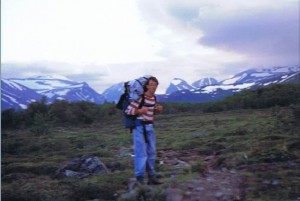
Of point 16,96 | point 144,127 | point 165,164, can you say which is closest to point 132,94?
point 144,127

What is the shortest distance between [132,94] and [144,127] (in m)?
0.59

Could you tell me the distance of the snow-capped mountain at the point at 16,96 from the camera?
2804 cm

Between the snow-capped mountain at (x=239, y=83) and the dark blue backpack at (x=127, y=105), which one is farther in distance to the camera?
the snow-capped mountain at (x=239, y=83)

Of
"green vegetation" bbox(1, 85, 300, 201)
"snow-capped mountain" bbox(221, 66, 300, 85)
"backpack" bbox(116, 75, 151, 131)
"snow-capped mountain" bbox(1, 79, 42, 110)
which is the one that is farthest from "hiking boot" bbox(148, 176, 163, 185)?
"snow-capped mountain" bbox(221, 66, 300, 85)

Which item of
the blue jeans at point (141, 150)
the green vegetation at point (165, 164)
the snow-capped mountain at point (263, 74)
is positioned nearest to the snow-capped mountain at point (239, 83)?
the snow-capped mountain at point (263, 74)

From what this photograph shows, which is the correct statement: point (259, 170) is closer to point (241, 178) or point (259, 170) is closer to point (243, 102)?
point (241, 178)

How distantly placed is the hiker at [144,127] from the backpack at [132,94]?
5 centimetres

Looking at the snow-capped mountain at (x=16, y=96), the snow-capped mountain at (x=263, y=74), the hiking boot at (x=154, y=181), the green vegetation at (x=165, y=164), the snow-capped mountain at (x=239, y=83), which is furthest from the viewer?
the snow-capped mountain at (x=263, y=74)

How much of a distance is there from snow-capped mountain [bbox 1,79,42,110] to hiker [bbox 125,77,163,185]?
2152 cm

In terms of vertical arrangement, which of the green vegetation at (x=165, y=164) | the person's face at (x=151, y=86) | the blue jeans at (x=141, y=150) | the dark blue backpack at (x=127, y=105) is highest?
the person's face at (x=151, y=86)

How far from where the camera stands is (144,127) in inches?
275

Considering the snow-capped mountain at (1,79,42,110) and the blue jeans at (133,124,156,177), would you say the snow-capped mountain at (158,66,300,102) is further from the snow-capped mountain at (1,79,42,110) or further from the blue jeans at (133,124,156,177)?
the blue jeans at (133,124,156,177)

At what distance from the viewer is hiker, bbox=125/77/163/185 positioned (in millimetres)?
6840

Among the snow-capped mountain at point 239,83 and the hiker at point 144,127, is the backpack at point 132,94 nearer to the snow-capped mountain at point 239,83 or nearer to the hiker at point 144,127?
the hiker at point 144,127
